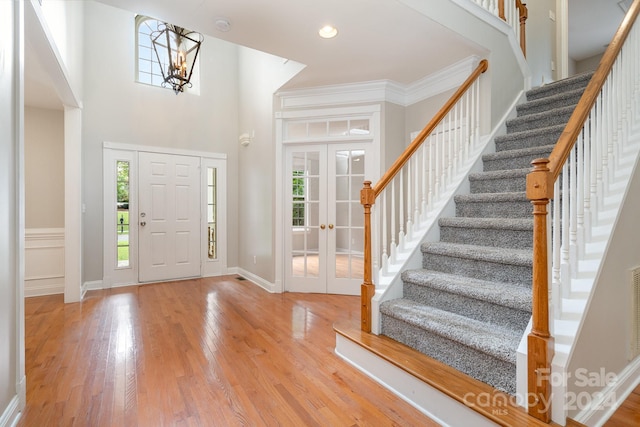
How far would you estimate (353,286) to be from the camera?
13.1ft

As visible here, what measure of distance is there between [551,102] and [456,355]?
288cm

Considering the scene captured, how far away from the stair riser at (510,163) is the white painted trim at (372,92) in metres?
1.06

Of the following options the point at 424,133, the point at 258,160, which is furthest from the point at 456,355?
the point at 258,160

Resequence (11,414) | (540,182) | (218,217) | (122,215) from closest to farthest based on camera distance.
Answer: (540,182) → (11,414) → (122,215) → (218,217)

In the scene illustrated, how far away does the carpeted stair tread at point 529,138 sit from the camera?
2711 mm

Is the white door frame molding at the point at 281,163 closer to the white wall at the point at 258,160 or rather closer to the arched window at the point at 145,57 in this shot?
the white wall at the point at 258,160

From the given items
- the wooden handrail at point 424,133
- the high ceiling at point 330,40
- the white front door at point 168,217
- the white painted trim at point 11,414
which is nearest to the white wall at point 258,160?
the high ceiling at point 330,40

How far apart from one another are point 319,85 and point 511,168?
2.42m

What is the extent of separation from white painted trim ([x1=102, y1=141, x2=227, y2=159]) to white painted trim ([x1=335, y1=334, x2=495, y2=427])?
13.2 ft

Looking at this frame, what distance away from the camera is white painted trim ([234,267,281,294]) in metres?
4.21

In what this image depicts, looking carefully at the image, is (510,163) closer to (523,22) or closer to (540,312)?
(540,312)

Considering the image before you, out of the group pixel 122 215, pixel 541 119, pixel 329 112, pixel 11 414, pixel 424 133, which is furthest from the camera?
pixel 122 215

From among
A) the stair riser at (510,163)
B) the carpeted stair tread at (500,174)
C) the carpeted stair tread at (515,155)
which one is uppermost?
the carpeted stair tread at (515,155)

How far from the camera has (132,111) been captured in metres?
4.59
